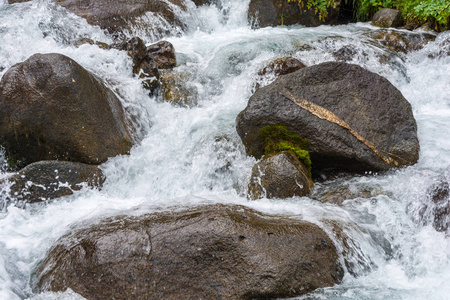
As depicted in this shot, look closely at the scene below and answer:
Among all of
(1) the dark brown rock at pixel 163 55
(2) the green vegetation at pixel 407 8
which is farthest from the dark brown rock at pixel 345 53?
(1) the dark brown rock at pixel 163 55

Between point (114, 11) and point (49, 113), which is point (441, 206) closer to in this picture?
point (49, 113)

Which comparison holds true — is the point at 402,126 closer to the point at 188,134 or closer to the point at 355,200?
the point at 355,200

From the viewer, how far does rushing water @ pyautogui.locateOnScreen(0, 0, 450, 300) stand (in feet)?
11.4

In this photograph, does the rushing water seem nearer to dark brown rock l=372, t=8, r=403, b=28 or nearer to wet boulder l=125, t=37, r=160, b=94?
wet boulder l=125, t=37, r=160, b=94

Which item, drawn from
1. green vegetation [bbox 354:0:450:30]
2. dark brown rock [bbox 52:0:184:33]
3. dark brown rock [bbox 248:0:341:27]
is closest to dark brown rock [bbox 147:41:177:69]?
dark brown rock [bbox 52:0:184:33]

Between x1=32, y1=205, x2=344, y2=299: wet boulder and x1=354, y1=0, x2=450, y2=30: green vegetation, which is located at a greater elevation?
x1=354, y1=0, x2=450, y2=30: green vegetation

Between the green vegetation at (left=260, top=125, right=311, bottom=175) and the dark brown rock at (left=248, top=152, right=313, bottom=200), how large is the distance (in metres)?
0.28

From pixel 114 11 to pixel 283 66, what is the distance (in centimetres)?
576

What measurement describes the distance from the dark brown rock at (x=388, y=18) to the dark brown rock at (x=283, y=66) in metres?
3.91

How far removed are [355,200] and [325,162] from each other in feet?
3.01

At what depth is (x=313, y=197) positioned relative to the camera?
15.2 feet

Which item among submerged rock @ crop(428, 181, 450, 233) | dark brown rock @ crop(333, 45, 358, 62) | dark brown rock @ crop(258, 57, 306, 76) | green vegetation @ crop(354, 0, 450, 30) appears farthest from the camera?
green vegetation @ crop(354, 0, 450, 30)

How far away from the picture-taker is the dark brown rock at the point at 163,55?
817 centimetres

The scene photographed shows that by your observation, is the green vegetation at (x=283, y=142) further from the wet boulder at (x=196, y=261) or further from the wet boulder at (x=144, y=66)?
the wet boulder at (x=144, y=66)
